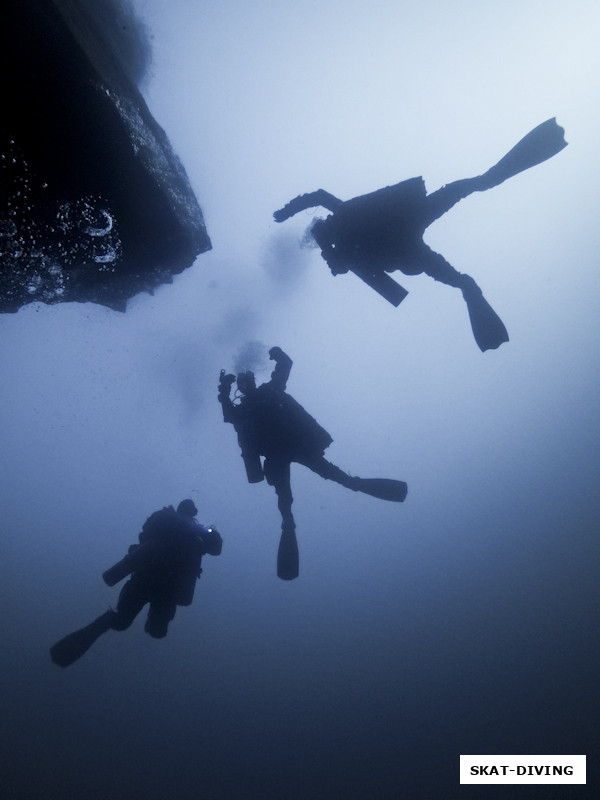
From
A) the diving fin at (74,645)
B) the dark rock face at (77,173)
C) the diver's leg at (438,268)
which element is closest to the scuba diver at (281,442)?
the dark rock face at (77,173)

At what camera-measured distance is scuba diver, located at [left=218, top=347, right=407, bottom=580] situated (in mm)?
5625

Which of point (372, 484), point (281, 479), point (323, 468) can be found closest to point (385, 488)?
point (372, 484)

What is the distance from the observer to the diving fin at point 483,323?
3.95 m

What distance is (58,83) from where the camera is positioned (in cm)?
343

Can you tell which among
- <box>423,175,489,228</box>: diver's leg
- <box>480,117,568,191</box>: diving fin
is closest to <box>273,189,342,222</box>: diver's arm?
<box>423,175,489,228</box>: diver's leg

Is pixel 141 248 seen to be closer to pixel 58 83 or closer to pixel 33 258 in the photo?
pixel 33 258

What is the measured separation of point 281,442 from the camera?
19.3ft

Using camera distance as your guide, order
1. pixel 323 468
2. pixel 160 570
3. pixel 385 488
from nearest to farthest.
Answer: pixel 385 488, pixel 323 468, pixel 160 570

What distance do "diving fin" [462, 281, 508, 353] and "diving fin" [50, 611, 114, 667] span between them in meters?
6.62

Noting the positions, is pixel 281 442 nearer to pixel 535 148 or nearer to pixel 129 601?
pixel 129 601

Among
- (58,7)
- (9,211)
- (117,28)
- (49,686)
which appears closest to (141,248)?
(9,211)

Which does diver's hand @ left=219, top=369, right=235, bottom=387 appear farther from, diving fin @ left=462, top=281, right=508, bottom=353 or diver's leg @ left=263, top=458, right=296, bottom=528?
diving fin @ left=462, top=281, right=508, bottom=353

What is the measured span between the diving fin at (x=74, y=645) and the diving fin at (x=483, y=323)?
6.62 meters

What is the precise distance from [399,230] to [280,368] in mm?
3044
